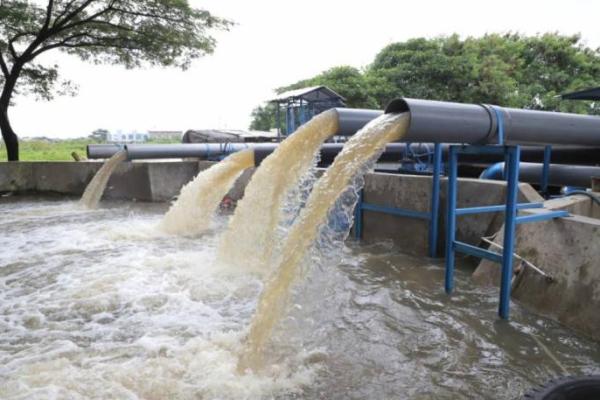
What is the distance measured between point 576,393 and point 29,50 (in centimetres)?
1348

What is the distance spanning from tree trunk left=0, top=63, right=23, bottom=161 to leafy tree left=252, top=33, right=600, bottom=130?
15047mm

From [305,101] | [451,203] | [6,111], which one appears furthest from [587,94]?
[6,111]

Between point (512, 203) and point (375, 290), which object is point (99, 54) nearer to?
point (375, 290)

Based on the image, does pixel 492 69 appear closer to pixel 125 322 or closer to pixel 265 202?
pixel 265 202

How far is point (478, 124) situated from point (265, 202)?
2.73 metres

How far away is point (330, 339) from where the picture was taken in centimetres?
314

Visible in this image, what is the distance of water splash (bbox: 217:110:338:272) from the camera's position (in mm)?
4242

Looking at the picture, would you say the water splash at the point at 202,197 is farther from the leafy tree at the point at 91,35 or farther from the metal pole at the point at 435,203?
the leafy tree at the point at 91,35

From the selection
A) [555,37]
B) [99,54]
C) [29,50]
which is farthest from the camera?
[555,37]

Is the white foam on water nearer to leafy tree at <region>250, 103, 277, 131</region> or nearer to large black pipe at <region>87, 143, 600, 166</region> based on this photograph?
large black pipe at <region>87, 143, 600, 166</region>

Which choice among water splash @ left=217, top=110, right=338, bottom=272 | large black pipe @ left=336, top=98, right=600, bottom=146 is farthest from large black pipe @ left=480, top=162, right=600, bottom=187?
water splash @ left=217, top=110, right=338, bottom=272

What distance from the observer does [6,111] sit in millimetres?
11359

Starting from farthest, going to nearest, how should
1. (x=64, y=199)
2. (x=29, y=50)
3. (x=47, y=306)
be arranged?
(x=29, y=50) < (x=64, y=199) < (x=47, y=306)

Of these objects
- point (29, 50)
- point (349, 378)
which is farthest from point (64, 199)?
point (349, 378)
